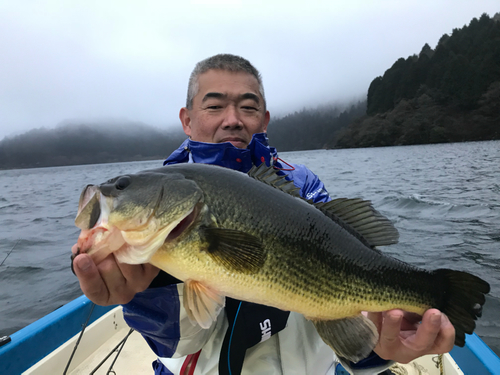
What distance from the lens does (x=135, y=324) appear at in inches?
79.7

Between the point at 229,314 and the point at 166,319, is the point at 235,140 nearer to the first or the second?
the point at 229,314

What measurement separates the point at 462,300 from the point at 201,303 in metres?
1.60

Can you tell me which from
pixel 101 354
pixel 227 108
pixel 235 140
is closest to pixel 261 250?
pixel 235 140

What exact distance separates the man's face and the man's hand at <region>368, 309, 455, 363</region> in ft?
6.59

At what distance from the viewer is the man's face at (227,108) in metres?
3.04

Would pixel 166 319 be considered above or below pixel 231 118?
below

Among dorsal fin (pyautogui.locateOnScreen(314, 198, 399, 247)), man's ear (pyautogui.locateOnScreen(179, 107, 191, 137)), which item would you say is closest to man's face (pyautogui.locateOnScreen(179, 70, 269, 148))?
man's ear (pyautogui.locateOnScreen(179, 107, 191, 137))

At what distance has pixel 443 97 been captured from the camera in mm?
85875

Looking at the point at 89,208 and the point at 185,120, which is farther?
the point at 185,120

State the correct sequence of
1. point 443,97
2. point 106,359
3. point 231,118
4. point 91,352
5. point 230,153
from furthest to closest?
point 443,97 → point 91,352 → point 106,359 → point 231,118 → point 230,153

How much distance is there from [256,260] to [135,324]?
104cm

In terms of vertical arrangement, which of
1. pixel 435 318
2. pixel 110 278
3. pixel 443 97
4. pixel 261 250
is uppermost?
pixel 443 97

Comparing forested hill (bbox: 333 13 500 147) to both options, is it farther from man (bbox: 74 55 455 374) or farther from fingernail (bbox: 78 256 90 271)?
fingernail (bbox: 78 256 90 271)

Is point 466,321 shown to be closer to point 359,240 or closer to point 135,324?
point 359,240
